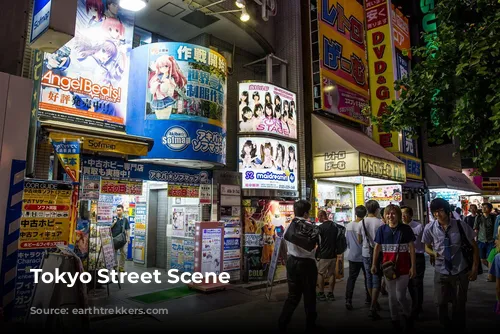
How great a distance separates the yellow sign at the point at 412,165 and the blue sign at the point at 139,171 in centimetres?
1105

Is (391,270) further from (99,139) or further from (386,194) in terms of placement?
(386,194)

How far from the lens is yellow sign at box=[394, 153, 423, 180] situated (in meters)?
17.4

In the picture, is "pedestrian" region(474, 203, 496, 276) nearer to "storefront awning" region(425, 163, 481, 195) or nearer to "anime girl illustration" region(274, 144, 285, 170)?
"anime girl illustration" region(274, 144, 285, 170)

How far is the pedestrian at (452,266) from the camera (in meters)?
5.11

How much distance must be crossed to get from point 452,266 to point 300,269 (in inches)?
88.9

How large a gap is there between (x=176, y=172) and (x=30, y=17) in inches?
192

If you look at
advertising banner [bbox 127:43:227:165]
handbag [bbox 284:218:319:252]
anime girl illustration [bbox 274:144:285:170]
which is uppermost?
advertising banner [bbox 127:43:227:165]

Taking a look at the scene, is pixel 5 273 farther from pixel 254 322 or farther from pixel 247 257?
pixel 247 257

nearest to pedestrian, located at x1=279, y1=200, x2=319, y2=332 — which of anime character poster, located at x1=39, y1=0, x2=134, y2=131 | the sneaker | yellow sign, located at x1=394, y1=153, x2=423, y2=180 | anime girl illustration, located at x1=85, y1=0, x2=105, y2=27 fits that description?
the sneaker

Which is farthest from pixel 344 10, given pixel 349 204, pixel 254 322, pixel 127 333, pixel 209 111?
pixel 127 333

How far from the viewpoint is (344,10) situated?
15555 mm

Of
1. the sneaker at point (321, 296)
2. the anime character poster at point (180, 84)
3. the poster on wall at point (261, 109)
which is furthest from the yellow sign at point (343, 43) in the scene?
the sneaker at point (321, 296)

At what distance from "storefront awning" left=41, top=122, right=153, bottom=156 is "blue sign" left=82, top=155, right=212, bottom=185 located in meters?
0.95

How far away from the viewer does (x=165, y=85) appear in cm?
878
